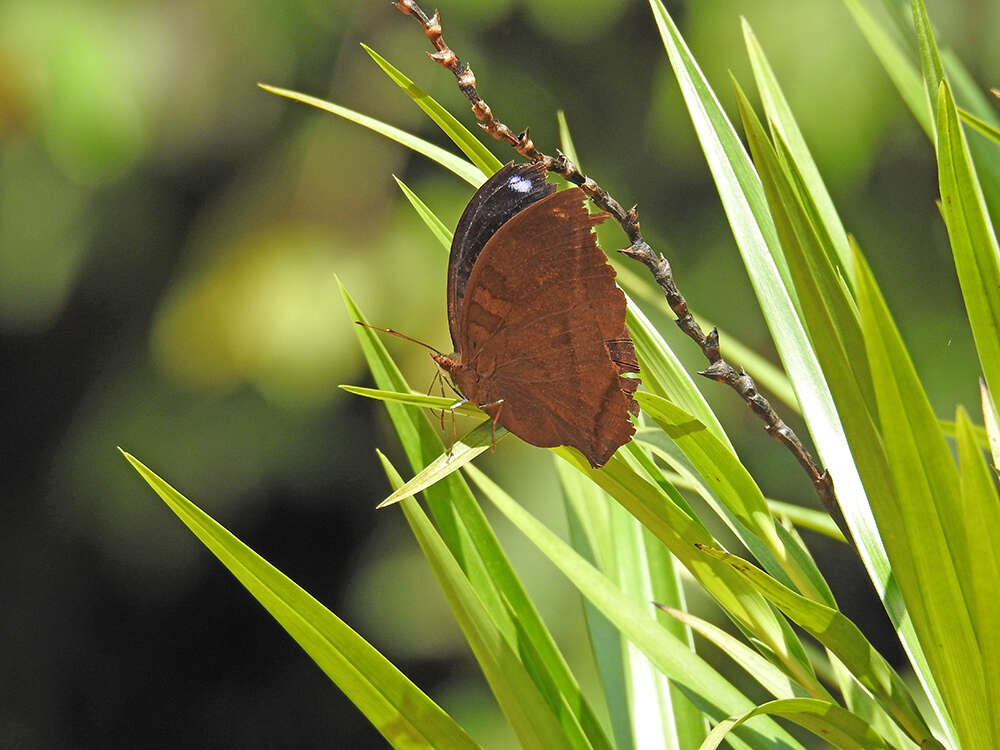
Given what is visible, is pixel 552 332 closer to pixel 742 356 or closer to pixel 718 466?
pixel 718 466

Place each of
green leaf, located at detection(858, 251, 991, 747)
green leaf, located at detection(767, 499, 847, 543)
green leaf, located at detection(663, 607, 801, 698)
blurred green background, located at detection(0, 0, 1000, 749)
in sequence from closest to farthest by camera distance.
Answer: green leaf, located at detection(858, 251, 991, 747) < green leaf, located at detection(663, 607, 801, 698) < green leaf, located at detection(767, 499, 847, 543) < blurred green background, located at detection(0, 0, 1000, 749)

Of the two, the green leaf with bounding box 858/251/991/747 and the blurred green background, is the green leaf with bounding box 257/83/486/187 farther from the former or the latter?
the blurred green background

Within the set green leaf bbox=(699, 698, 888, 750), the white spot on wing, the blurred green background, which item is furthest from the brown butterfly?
the blurred green background

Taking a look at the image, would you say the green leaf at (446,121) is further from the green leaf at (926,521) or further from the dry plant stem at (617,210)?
the green leaf at (926,521)

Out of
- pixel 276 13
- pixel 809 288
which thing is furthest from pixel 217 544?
pixel 276 13

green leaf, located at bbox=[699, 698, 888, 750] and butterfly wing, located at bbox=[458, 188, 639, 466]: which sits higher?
butterfly wing, located at bbox=[458, 188, 639, 466]

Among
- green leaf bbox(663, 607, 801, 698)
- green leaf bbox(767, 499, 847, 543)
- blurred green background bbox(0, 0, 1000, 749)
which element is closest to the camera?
green leaf bbox(663, 607, 801, 698)

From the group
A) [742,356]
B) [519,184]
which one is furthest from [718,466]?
[742,356]
